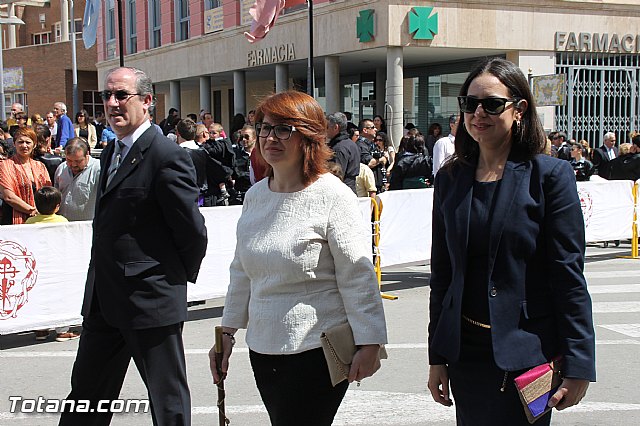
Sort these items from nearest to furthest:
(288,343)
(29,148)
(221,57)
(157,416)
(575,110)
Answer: (288,343), (157,416), (29,148), (575,110), (221,57)

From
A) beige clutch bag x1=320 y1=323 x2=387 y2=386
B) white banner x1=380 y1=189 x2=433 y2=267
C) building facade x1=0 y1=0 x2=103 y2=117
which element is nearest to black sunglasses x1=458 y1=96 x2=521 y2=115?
beige clutch bag x1=320 y1=323 x2=387 y2=386

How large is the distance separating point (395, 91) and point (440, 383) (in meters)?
19.2

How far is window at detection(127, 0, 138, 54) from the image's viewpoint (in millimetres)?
37062

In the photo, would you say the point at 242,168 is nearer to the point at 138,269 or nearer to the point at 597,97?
the point at 138,269

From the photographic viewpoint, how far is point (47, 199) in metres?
8.04

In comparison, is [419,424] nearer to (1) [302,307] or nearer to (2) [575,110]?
(1) [302,307]

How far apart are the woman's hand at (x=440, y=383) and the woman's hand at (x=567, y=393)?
44cm

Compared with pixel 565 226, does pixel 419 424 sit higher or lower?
lower

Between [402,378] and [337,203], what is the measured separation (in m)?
3.42

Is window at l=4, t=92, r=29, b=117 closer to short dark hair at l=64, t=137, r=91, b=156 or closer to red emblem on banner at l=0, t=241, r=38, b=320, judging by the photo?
short dark hair at l=64, t=137, r=91, b=156

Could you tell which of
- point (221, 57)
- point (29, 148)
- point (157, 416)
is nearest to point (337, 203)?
point (157, 416)

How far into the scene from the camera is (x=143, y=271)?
412 centimetres

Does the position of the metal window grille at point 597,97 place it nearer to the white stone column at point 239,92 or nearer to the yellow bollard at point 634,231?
the yellow bollard at point 634,231

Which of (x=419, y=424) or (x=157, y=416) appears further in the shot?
(x=419, y=424)
